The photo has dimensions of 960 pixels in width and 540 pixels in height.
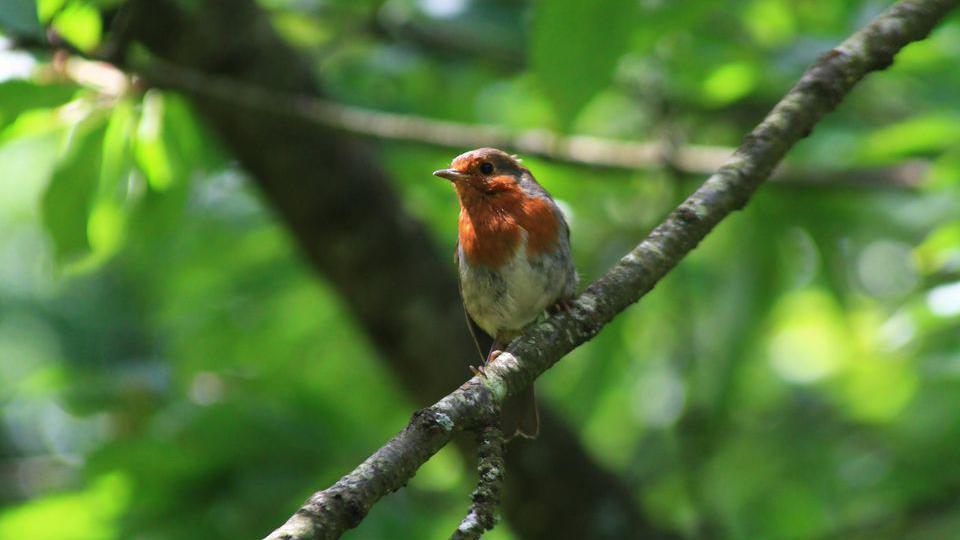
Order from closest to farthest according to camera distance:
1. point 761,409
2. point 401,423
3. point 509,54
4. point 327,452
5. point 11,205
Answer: point 327,452 < point 509,54 < point 401,423 < point 761,409 < point 11,205

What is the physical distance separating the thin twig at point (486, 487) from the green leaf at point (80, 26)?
7.86ft

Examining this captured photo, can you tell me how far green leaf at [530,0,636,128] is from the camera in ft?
11.9

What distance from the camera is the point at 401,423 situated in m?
6.43

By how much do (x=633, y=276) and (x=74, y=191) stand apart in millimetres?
2549

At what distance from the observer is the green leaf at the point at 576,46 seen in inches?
143

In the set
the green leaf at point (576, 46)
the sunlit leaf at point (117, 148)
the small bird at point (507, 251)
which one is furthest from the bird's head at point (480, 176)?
the sunlit leaf at point (117, 148)

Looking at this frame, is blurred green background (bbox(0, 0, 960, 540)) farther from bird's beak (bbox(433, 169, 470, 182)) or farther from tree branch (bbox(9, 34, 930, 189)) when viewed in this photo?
bird's beak (bbox(433, 169, 470, 182))

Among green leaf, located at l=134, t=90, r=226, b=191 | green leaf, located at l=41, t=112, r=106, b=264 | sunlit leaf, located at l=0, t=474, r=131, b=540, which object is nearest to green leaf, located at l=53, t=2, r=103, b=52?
green leaf, located at l=41, t=112, r=106, b=264

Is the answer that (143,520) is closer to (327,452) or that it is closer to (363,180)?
(327,452)

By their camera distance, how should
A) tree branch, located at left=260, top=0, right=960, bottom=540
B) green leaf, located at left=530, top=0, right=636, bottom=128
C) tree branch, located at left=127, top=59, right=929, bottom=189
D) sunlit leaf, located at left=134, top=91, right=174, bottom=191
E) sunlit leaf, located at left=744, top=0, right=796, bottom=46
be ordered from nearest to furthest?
tree branch, located at left=260, top=0, right=960, bottom=540
green leaf, located at left=530, top=0, right=636, bottom=128
tree branch, located at left=127, top=59, right=929, bottom=189
sunlit leaf, located at left=134, top=91, right=174, bottom=191
sunlit leaf, located at left=744, top=0, right=796, bottom=46

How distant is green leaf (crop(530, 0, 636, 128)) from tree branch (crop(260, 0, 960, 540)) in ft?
2.51

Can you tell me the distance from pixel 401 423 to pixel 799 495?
232 centimetres

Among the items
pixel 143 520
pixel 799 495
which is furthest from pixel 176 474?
pixel 799 495

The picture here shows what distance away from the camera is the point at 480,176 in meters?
4.93
